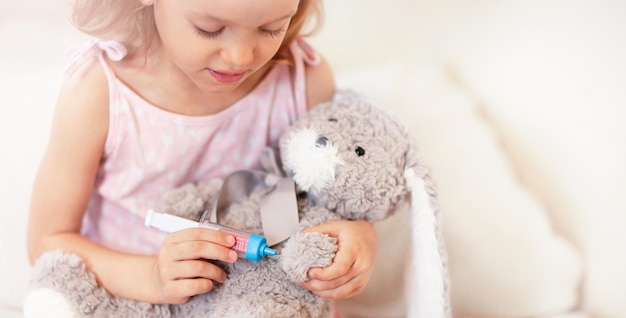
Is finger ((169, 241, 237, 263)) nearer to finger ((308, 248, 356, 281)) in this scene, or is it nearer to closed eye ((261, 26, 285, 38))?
finger ((308, 248, 356, 281))

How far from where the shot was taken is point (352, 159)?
68 cm

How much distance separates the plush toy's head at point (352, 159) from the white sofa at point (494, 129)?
0.22 meters

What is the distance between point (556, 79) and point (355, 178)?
55 cm

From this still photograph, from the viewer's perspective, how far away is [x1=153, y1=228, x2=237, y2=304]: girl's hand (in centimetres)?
64

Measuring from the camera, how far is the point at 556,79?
106 cm

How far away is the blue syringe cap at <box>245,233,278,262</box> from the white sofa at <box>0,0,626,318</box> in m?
0.27

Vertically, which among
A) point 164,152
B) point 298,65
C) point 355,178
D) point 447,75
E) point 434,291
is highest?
point 447,75

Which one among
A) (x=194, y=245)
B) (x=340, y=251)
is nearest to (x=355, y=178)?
(x=340, y=251)

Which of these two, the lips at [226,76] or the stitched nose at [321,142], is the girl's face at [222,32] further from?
the stitched nose at [321,142]

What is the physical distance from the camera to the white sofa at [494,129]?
0.85 metres

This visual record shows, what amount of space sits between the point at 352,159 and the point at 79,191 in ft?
1.07

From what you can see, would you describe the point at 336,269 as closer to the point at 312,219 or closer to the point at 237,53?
the point at 312,219

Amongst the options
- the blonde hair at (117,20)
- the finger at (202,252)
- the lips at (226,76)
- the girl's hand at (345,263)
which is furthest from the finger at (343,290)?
the blonde hair at (117,20)

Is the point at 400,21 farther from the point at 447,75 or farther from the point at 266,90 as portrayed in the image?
the point at 266,90
